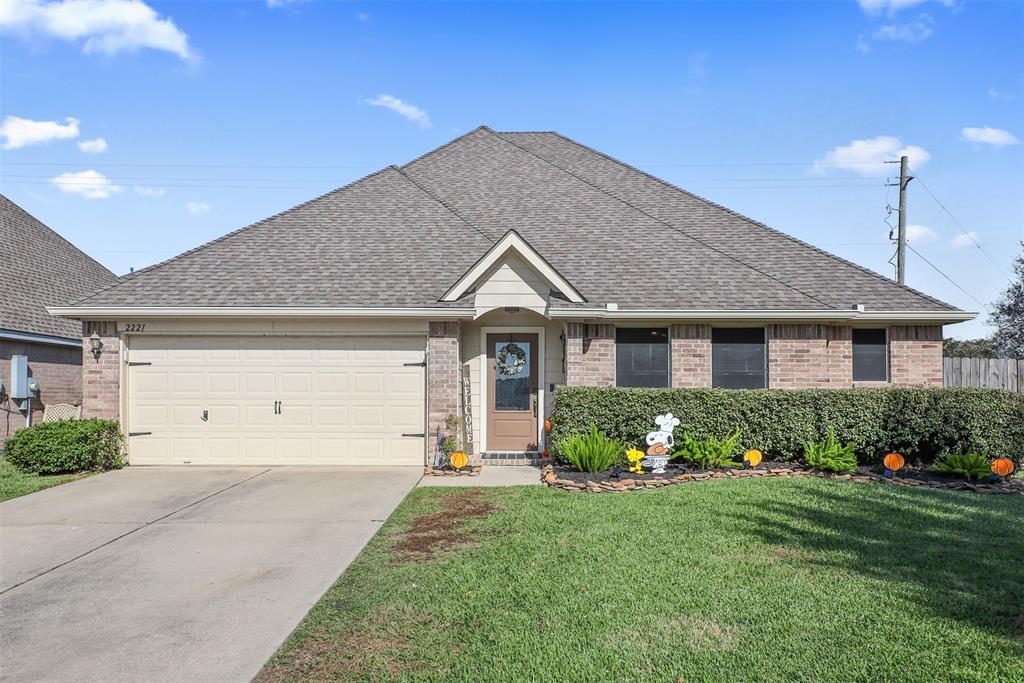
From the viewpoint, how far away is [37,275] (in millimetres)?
17547

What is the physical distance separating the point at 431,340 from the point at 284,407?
10.3ft

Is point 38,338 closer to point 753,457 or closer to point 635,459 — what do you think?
point 635,459

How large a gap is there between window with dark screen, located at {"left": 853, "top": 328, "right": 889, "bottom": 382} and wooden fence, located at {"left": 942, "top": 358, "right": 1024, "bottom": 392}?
4373 millimetres

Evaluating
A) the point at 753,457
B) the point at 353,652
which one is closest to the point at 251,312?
the point at 353,652

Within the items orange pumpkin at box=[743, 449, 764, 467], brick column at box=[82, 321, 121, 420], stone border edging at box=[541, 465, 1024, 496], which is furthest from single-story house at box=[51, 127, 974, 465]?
stone border edging at box=[541, 465, 1024, 496]

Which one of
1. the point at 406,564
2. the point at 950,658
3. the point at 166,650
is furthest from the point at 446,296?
the point at 950,658

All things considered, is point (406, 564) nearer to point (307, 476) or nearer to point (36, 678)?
point (36, 678)

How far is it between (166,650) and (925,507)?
8.47 meters

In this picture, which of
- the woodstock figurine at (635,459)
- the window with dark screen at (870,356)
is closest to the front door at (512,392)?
the woodstock figurine at (635,459)

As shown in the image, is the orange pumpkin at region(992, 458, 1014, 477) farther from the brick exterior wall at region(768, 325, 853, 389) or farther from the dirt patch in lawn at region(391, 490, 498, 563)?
the dirt patch in lawn at region(391, 490, 498, 563)

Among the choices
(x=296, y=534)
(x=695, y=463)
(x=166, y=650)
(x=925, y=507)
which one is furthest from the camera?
(x=695, y=463)

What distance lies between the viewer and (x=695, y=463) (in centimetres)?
1070

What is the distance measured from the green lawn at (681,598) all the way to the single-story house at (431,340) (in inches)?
180

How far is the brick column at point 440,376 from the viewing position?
11.8 m
